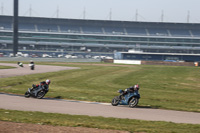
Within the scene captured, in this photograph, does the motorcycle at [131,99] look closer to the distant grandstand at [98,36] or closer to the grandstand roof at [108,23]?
the distant grandstand at [98,36]

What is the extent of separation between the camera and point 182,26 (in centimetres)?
15712

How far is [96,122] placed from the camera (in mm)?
12617

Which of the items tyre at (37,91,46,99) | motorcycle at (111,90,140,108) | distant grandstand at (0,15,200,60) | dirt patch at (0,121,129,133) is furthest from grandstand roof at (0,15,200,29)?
dirt patch at (0,121,129,133)

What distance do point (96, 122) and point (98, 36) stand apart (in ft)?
453

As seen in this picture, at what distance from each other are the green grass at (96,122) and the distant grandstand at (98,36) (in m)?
128

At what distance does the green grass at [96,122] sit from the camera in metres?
11.7

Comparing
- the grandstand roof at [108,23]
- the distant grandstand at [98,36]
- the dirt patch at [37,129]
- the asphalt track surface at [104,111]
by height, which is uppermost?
the grandstand roof at [108,23]

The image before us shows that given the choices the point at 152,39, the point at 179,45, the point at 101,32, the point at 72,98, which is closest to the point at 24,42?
the point at 101,32

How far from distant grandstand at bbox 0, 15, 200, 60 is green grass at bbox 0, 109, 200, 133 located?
128 meters

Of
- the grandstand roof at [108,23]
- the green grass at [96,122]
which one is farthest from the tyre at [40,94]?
the grandstand roof at [108,23]

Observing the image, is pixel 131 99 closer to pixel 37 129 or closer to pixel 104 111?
pixel 104 111

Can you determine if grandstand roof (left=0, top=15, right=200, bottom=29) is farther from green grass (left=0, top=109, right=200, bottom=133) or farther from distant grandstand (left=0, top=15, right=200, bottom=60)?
green grass (left=0, top=109, right=200, bottom=133)

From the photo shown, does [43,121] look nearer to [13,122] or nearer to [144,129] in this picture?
[13,122]

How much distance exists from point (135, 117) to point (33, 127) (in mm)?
5386
